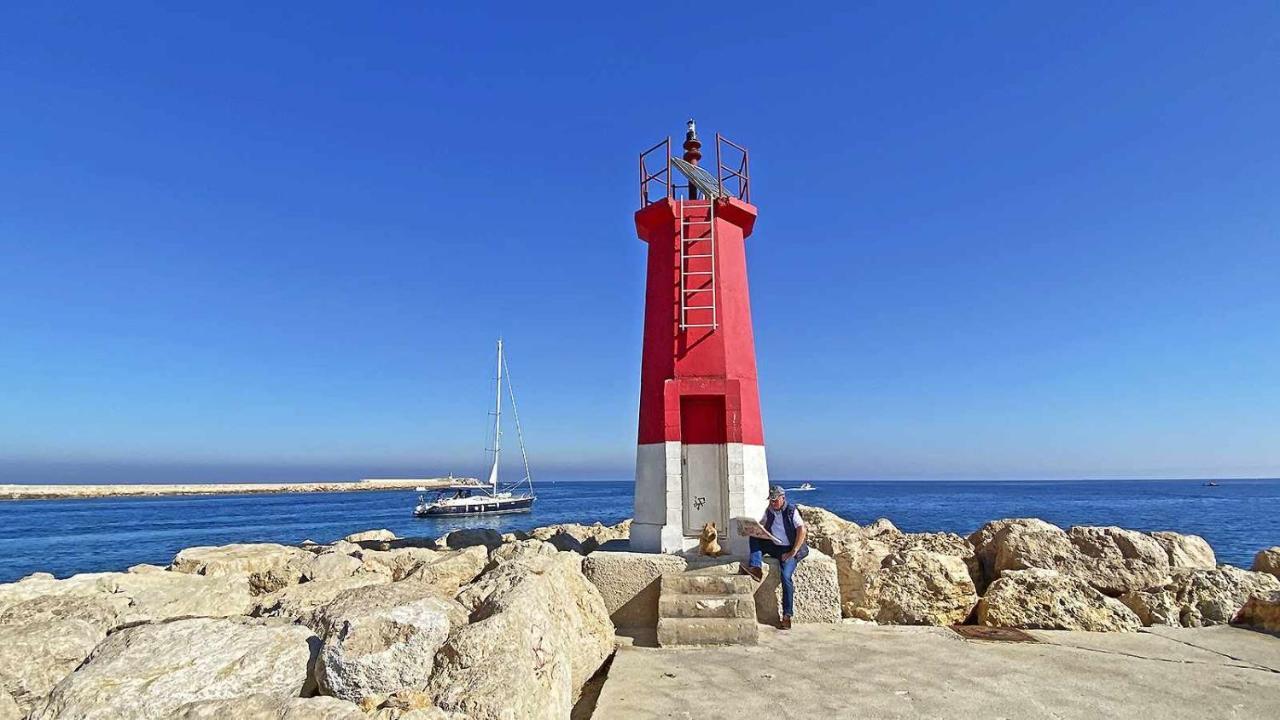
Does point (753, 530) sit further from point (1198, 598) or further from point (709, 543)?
point (1198, 598)

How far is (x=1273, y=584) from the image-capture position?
870 cm

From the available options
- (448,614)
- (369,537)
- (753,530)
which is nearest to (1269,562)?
(753,530)

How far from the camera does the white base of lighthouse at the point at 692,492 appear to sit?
880cm

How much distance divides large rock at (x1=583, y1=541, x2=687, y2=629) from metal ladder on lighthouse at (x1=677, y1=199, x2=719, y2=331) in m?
3.23

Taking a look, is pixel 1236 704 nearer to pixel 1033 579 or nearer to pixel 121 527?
pixel 1033 579

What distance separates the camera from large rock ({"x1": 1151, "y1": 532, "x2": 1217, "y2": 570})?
40.4 feet

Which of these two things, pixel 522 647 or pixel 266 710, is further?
pixel 522 647

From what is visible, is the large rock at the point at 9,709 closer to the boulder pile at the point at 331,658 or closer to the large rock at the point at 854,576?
the boulder pile at the point at 331,658

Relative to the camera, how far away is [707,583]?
7648mm

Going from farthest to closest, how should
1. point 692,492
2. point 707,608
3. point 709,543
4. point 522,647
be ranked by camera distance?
point 692,492
point 709,543
point 707,608
point 522,647

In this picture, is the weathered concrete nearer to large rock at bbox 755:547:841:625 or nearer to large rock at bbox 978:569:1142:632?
large rock at bbox 755:547:841:625

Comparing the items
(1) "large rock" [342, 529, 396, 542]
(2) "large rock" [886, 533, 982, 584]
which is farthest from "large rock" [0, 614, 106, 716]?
(1) "large rock" [342, 529, 396, 542]

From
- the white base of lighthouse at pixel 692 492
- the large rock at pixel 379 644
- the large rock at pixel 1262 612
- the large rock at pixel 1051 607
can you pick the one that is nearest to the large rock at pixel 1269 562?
the large rock at pixel 1262 612

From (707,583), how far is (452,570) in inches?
153
